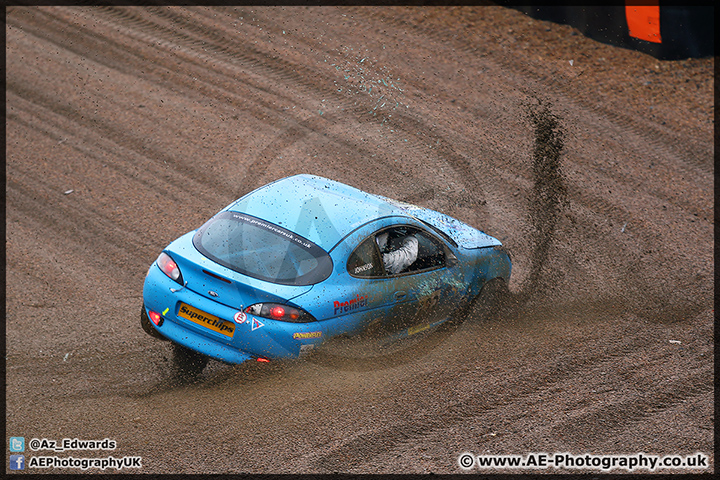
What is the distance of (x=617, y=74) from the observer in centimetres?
1184

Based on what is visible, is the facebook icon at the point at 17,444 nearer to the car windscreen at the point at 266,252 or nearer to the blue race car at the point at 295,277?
the blue race car at the point at 295,277

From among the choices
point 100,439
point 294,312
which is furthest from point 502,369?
point 100,439

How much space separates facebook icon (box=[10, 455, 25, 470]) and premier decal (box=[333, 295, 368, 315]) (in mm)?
2576

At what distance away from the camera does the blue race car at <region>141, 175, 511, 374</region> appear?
5.37 metres

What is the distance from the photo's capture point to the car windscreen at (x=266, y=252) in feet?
18.0

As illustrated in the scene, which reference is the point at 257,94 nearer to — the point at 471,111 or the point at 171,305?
the point at 471,111

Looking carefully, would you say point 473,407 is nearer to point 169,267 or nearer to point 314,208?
point 314,208

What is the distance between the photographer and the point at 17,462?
Result: 15.7 feet

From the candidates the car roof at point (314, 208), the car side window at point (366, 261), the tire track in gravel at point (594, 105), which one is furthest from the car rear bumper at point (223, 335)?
the tire track in gravel at point (594, 105)

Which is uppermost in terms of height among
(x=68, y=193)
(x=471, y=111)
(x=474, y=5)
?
(x=474, y=5)

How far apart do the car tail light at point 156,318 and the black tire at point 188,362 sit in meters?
0.29

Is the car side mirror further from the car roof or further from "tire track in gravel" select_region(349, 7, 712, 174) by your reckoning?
"tire track in gravel" select_region(349, 7, 712, 174)

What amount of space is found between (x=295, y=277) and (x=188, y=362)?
1435 mm

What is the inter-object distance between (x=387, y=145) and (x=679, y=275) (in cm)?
458
